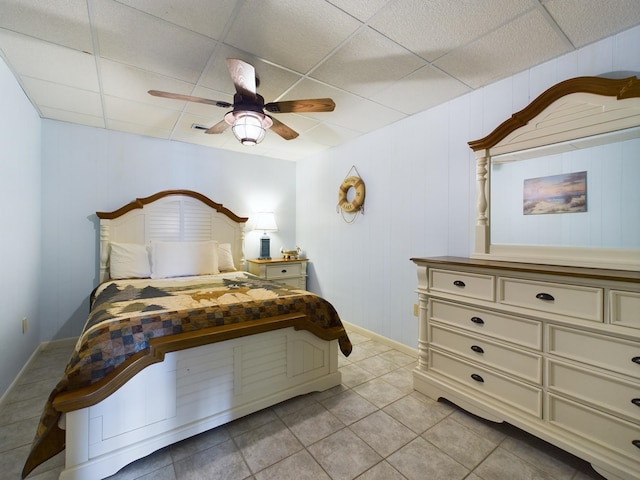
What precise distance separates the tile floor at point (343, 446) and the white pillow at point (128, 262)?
1145 millimetres

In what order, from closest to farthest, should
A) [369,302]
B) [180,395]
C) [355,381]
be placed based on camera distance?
[180,395]
[355,381]
[369,302]

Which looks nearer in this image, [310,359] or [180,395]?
[180,395]

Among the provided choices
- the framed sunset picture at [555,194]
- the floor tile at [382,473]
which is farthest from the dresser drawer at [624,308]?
the floor tile at [382,473]

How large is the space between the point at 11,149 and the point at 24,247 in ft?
2.71

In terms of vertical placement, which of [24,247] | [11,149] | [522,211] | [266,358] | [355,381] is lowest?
[355,381]

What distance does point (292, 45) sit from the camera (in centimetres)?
179

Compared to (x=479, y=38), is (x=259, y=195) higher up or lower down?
lower down

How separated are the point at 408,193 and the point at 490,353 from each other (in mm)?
1618

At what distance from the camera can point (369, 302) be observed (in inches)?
131

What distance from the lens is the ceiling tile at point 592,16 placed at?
146 centimetres

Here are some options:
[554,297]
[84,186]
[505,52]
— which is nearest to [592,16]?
[505,52]

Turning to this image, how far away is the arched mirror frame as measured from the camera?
5.38 feet

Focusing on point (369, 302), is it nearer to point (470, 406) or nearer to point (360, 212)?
point (360, 212)

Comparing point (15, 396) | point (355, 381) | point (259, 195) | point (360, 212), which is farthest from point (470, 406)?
point (259, 195)
